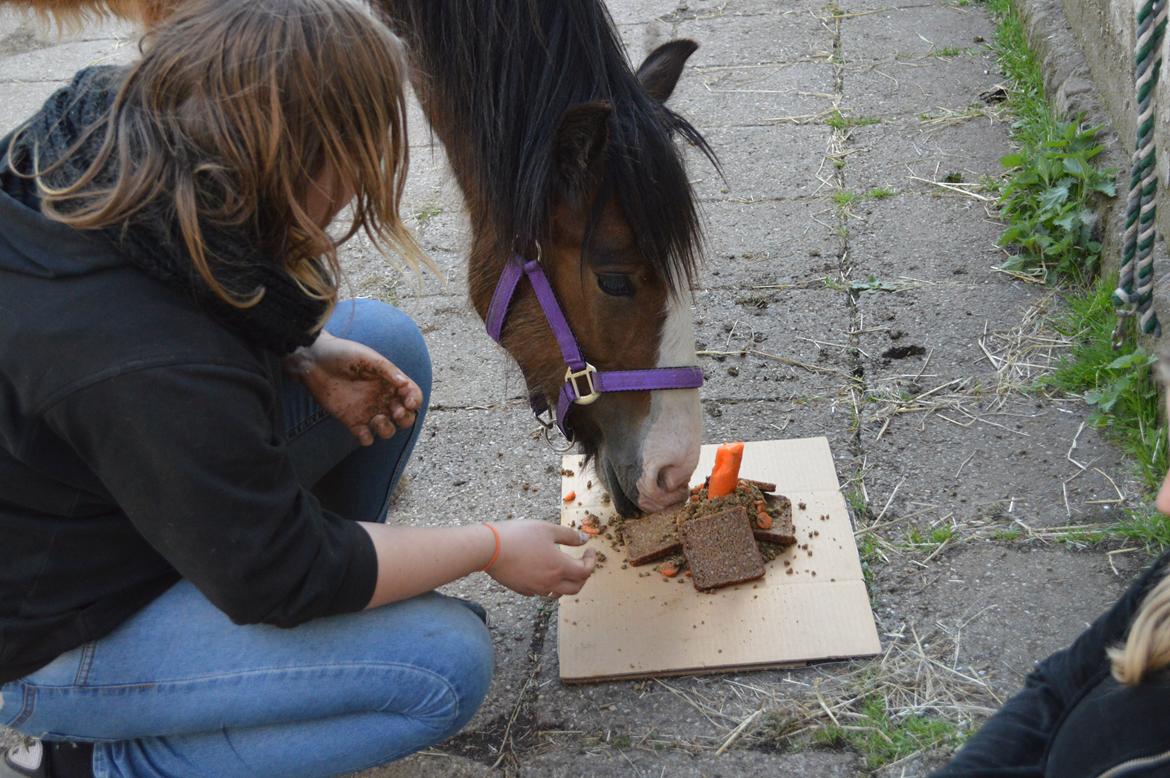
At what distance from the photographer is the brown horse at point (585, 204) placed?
2150 millimetres

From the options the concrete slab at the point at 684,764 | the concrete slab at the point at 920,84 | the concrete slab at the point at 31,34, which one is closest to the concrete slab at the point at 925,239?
the concrete slab at the point at 920,84

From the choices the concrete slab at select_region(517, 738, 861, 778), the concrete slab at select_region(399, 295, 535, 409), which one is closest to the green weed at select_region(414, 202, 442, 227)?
the concrete slab at select_region(399, 295, 535, 409)

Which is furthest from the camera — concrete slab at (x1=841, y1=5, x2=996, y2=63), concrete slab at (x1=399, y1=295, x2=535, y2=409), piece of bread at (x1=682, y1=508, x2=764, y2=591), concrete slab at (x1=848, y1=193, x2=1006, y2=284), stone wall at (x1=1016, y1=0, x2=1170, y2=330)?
concrete slab at (x1=841, y1=5, x2=996, y2=63)

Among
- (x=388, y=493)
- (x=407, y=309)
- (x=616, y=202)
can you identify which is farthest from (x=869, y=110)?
(x=388, y=493)

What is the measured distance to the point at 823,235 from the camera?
3723mm

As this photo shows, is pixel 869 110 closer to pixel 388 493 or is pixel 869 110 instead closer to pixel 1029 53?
pixel 1029 53

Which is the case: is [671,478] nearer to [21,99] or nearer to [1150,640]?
[1150,640]

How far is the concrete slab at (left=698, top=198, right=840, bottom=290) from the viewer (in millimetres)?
3557

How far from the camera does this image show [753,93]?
4.77m

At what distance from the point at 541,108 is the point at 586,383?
1.80 feet

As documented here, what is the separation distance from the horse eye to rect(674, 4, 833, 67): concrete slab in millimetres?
3159

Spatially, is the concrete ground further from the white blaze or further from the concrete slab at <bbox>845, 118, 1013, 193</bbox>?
the white blaze

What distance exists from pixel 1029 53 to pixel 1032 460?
2.40 meters

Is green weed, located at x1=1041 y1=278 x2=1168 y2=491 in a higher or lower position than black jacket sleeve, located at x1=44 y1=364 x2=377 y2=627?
lower
